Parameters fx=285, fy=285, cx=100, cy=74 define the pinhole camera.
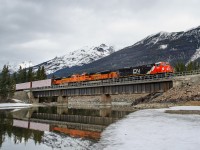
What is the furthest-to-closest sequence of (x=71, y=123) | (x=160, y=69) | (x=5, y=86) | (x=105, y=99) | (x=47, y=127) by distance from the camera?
1. (x=5, y=86)
2. (x=105, y=99)
3. (x=160, y=69)
4. (x=71, y=123)
5. (x=47, y=127)

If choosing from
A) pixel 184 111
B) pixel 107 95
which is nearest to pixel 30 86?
pixel 107 95

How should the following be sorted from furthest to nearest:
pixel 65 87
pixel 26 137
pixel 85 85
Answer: pixel 65 87 → pixel 85 85 → pixel 26 137

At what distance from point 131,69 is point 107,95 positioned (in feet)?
37.8

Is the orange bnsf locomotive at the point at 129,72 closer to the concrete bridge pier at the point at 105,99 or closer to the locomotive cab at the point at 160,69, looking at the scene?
the locomotive cab at the point at 160,69

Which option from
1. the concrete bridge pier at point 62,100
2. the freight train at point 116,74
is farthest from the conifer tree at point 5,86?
the concrete bridge pier at point 62,100

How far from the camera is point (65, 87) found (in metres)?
105

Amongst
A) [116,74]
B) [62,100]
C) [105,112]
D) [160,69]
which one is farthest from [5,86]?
[105,112]

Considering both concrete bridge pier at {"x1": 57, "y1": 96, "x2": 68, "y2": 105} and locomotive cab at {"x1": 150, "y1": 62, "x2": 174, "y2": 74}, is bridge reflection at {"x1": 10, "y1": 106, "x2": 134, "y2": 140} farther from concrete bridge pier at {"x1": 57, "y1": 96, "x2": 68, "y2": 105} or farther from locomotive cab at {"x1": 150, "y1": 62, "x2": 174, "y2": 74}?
concrete bridge pier at {"x1": 57, "y1": 96, "x2": 68, "y2": 105}

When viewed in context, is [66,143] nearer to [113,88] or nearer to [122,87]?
[122,87]

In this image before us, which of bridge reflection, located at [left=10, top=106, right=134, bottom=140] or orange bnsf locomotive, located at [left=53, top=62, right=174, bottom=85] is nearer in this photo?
bridge reflection, located at [left=10, top=106, right=134, bottom=140]

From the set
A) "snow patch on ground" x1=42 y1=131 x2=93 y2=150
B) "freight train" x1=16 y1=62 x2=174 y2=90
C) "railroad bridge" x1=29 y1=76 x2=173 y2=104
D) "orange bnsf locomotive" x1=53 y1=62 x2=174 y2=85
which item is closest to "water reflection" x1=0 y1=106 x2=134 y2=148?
"snow patch on ground" x1=42 y1=131 x2=93 y2=150

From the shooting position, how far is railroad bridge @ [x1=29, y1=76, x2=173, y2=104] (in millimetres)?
71375

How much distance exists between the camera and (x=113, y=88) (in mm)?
85625

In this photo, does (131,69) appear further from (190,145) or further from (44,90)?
(190,145)
